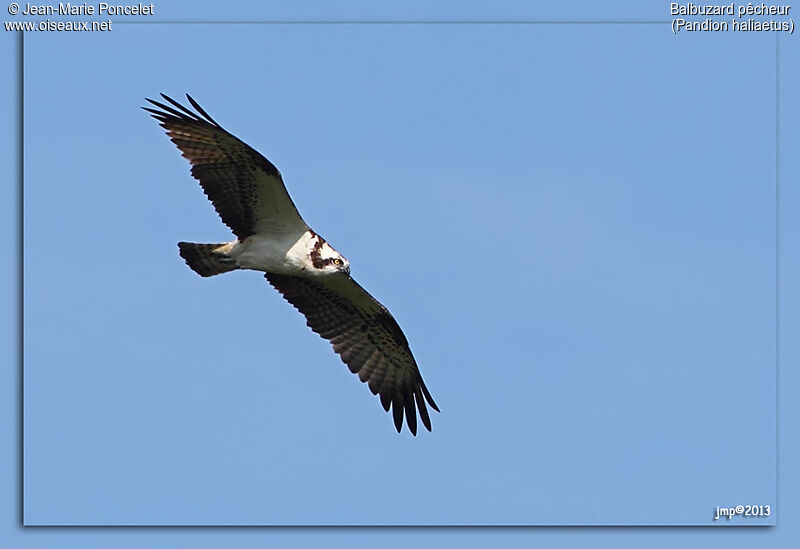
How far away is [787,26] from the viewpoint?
14195mm

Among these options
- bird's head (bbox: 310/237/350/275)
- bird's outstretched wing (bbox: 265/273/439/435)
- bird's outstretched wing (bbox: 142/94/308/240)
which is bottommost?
bird's outstretched wing (bbox: 265/273/439/435)

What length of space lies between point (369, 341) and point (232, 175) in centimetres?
269

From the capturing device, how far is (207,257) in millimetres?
13812

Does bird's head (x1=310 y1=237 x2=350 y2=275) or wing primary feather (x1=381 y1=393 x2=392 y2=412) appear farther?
wing primary feather (x1=381 y1=393 x2=392 y2=412)

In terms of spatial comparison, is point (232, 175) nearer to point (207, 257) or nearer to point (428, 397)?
point (207, 257)

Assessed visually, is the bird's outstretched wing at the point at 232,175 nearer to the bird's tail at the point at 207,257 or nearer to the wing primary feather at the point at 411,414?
the bird's tail at the point at 207,257

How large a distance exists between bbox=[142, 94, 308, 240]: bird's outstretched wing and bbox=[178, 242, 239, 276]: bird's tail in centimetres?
26

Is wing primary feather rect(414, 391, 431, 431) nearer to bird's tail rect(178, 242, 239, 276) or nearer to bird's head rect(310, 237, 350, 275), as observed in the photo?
bird's head rect(310, 237, 350, 275)

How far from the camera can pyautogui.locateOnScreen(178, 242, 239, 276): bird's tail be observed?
45.2 feet

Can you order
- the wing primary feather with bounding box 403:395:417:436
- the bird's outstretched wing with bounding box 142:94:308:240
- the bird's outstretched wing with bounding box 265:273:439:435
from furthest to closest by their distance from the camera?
the wing primary feather with bounding box 403:395:417:436
the bird's outstretched wing with bounding box 265:273:439:435
the bird's outstretched wing with bounding box 142:94:308:240

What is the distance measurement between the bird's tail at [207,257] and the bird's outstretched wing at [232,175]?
0.26 m

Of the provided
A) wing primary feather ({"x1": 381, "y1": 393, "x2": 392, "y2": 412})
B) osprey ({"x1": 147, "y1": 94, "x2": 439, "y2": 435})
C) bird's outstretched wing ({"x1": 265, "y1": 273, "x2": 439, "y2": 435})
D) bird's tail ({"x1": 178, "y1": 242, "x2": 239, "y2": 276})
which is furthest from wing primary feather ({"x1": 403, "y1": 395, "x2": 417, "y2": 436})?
bird's tail ({"x1": 178, "y1": 242, "x2": 239, "y2": 276})

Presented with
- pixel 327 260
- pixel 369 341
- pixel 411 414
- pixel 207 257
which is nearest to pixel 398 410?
pixel 411 414

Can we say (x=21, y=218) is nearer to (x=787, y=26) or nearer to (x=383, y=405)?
(x=383, y=405)
